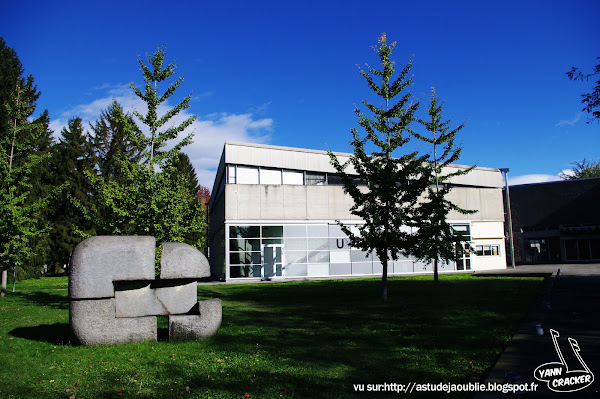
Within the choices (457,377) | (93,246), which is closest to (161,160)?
(93,246)

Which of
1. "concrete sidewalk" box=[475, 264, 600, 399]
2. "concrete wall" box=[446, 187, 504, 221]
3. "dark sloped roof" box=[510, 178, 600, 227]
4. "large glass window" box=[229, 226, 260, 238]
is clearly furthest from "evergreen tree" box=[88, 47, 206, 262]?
"dark sloped roof" box=[510, 178, 600, 227]

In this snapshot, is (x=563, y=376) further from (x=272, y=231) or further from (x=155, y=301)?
(x=272, y=231)

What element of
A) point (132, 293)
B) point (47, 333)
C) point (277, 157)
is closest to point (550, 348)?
point (132, 293)

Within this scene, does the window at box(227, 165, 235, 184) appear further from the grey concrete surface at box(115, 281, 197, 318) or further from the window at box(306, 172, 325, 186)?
the grey concrete surface at box(115, 281, 197, 318)

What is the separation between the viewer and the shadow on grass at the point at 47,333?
7352 mm

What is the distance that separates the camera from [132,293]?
7.23 m

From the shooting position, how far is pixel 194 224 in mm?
14492

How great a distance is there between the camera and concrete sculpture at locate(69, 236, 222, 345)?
6.77 m

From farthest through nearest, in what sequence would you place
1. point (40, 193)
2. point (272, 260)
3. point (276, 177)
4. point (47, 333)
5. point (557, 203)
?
point (557, 203) < point (40, 193) < point (276, 177) < point (272, 260) < point (47, 333)

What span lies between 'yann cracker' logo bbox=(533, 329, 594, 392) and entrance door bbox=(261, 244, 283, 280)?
79.3 ft

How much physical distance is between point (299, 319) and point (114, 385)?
5246 mm

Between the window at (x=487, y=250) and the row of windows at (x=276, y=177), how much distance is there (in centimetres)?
1480

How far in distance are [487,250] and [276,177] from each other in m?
21.0

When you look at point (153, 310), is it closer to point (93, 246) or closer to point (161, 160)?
point (93, 246)
